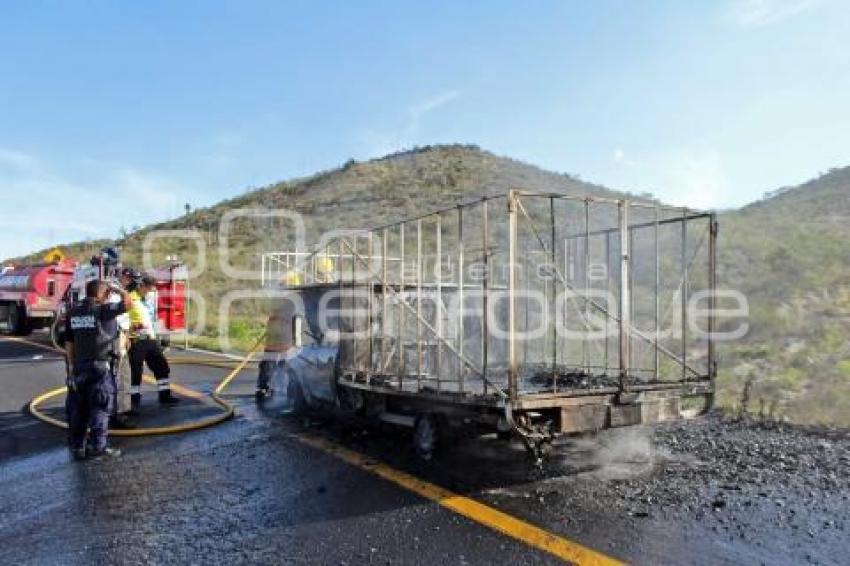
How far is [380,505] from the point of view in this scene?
4.86m

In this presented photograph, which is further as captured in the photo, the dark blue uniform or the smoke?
the dark blue uniform

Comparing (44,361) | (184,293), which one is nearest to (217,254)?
(184,293)

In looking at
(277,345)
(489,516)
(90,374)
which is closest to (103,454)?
(90,374)

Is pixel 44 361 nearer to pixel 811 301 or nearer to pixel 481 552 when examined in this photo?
pixel 481 552

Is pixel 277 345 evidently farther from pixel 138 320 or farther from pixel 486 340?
pixel 486 340

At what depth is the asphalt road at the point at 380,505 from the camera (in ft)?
13.3

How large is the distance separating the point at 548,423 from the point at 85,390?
4390 millimetres

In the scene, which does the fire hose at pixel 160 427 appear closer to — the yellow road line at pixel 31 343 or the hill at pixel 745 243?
the hill at pixel 745 243

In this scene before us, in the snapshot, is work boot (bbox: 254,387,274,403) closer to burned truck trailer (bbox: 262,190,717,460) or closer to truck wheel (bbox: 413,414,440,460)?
burned truck trailer (bbox: 262,190,717,460)

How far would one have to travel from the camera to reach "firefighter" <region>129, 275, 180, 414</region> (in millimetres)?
9094

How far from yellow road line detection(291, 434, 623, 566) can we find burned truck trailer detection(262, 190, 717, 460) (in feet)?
1.67

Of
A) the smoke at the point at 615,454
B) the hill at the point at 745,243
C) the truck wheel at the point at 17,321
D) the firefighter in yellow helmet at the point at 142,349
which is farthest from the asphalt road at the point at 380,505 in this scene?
the truck wheel at the point at 17,321

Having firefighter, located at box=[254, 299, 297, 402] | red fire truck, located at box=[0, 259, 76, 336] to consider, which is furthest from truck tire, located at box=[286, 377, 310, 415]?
red fire truck, located at box=[0, 259, 76, 336]

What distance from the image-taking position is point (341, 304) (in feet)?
24.2
